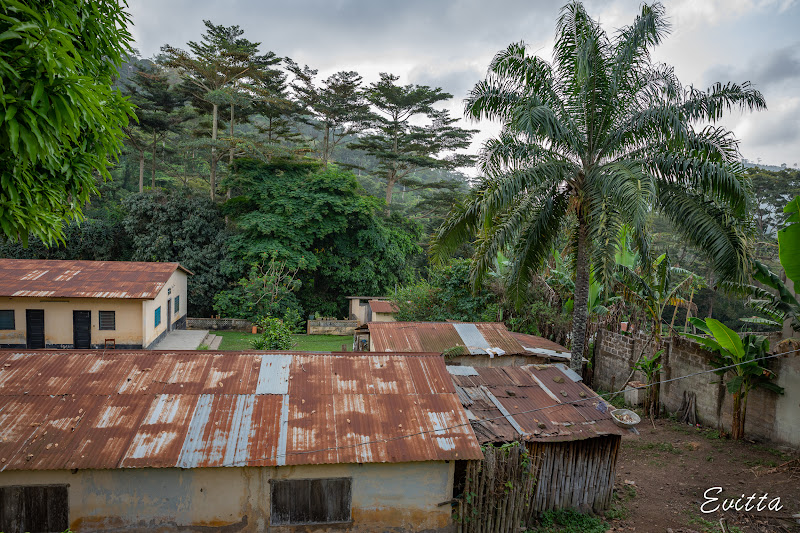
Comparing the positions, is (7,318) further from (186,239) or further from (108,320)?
(186,239)

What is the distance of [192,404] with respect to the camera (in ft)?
24.4

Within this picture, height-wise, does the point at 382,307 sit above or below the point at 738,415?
below

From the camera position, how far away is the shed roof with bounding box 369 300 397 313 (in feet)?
73.8

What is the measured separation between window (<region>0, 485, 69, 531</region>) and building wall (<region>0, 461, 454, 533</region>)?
103 mm

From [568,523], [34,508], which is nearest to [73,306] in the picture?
[34,508]

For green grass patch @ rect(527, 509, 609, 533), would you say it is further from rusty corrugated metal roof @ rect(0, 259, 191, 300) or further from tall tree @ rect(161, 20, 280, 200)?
tall tree @ rect(161, 20, 280, 200)

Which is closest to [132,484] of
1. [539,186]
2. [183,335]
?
[539,186]

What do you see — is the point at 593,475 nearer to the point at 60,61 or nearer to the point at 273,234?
the point at 60,61

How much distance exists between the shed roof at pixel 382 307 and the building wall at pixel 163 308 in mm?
9487

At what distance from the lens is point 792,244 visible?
866 centimetres

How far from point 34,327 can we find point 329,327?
1317 cm

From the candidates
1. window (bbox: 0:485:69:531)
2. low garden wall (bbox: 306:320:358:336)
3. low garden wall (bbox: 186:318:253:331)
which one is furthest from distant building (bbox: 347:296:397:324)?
window (bbox: 0:485:69:531)

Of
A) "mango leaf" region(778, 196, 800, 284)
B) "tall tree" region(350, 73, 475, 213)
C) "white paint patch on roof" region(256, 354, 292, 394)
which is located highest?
"tall tree" region(350, 73, 475, 213)

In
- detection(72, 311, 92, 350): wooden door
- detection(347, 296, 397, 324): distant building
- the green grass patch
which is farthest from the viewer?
detection(347, 296, 397, 324): distant building
